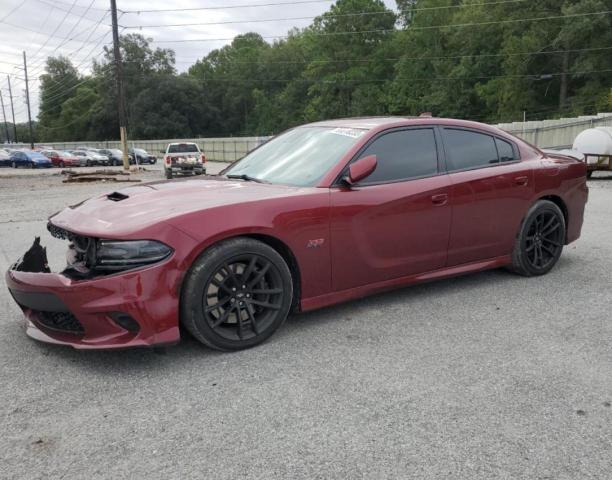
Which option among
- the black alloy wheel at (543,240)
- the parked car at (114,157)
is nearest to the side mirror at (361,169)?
the black alloy wheel at (543,240)

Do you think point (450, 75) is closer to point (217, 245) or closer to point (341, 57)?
point (341, 57)

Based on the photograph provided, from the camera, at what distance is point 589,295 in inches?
184

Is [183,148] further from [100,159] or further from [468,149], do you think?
[100,159]

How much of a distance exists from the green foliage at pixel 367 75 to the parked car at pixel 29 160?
2831cm

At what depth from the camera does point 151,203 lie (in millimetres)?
3600

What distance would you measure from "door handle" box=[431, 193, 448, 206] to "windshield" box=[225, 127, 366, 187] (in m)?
0.78

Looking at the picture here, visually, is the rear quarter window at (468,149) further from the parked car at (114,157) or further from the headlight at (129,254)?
the parked car at (114,157)

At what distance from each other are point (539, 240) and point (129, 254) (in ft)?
12.8

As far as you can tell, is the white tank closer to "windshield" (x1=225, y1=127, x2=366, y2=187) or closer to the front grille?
"windshield" (x1=225, y1=127, x2=366, y2=187)

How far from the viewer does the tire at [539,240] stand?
5.09 metres

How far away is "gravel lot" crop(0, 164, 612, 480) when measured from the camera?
2354mm

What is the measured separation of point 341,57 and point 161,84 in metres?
33.4

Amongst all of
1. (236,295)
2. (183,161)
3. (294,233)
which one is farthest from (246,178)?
(183,161)

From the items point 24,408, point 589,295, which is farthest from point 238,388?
point 589,295
